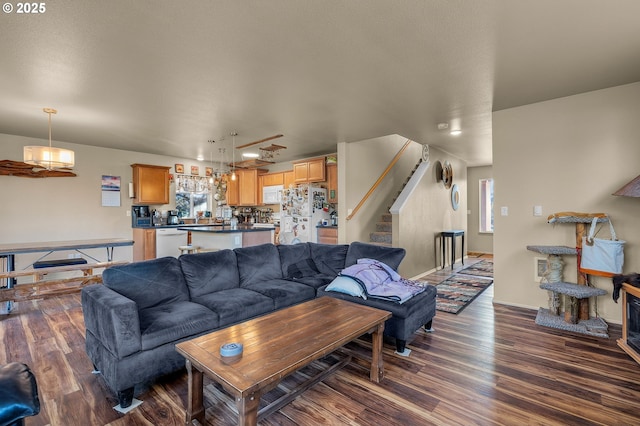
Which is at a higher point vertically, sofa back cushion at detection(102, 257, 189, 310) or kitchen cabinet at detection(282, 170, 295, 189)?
kitchen cabinet at detection(282, 170, 295, 189)

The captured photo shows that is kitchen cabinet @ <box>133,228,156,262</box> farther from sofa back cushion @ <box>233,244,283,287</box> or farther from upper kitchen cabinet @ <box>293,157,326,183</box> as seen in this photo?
sofa back cushion @ <box>233,244,283,287</box>

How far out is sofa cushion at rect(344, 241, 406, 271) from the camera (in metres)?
3.34

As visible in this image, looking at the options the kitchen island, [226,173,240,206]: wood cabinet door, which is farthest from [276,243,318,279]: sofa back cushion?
[226,173,240,206]: wood cabinet door

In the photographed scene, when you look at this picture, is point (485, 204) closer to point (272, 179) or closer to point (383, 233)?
point (383, 233)

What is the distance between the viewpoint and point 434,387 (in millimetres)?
2104

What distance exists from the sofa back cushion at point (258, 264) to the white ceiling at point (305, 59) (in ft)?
5.83

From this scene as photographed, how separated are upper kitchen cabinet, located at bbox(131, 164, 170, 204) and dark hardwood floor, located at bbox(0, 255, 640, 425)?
12.1ft

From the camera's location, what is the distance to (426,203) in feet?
19.5

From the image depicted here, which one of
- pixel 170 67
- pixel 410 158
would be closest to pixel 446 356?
pixel 170 67

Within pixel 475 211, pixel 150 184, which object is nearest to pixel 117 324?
pixel 150 184

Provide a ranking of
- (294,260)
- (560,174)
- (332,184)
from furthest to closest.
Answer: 1. (332,184)
2. (294,260)
3. (560,174)

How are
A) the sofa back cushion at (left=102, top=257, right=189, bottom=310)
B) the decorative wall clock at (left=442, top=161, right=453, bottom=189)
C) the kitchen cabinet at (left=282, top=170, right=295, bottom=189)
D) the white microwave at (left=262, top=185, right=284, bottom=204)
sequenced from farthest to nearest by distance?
1. the white microwave at (left=262, top=185, right=284, bottom=204)
2. the kitchen cabinet at (left=282, top=170, right=295, bottom=189)
3. the decorative wall clock at (left=442, top=161, right=453, bottom=189)
4. the sofa back cushion at (left=102, top=257, right=189, bottom=310)

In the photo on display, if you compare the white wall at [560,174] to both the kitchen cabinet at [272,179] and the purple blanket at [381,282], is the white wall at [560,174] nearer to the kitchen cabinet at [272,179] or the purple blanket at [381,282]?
the purple blanket at [381,282]

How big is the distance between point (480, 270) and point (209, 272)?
18.0 feet
